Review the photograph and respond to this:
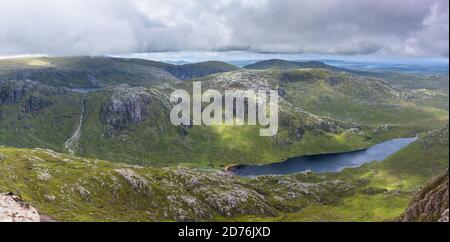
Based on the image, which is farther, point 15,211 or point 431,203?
point 15,211

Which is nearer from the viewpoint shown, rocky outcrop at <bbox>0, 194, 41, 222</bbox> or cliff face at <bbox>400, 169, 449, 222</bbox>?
cliff face at <bbox>400, 169, 449, 222</bbox>

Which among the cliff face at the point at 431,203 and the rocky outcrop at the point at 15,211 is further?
the rocky outcrop at the point at 15,211

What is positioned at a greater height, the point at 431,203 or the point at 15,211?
the point at 431,203
